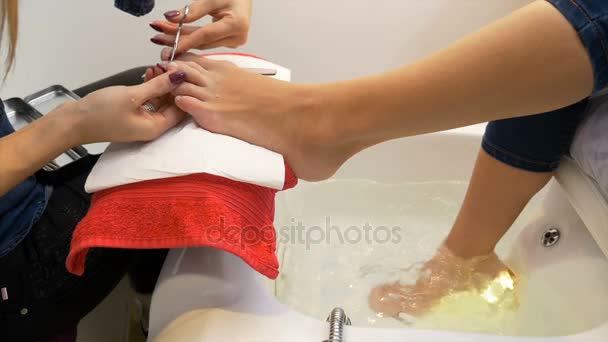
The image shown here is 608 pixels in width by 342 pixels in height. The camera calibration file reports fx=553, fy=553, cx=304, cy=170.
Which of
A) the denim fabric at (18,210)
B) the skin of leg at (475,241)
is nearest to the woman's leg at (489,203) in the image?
the skin of leg at (475,241)

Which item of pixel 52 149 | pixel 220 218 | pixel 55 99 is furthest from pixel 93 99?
pixel 55 99

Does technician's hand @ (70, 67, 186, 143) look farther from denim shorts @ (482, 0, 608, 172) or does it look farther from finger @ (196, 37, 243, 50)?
denim shorts @ (482, 0, 608, 172)

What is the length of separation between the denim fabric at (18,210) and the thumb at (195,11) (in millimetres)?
268

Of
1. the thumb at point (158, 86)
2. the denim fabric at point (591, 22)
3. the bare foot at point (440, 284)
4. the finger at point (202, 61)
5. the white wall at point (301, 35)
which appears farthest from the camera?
the white wall at point (301, 35)

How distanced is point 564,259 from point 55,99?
88 centimetres

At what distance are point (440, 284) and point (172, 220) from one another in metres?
0.48

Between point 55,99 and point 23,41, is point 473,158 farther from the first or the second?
point 23,41

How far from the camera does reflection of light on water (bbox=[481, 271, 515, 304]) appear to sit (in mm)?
904

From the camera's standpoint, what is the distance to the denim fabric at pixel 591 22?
0.57 metres

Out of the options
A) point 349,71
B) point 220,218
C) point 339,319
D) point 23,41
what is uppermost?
point 23,41

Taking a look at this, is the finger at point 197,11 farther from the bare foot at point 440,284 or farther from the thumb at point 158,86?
the bare foot at point 440,284

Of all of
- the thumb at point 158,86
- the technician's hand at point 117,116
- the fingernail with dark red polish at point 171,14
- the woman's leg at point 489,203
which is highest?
the fingernail with dark red polish at point 171,14

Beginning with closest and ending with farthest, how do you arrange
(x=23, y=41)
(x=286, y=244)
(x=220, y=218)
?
(x=220, y=218) < (x=286, y=244) < (x=23, y=41)

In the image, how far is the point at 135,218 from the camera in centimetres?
64
